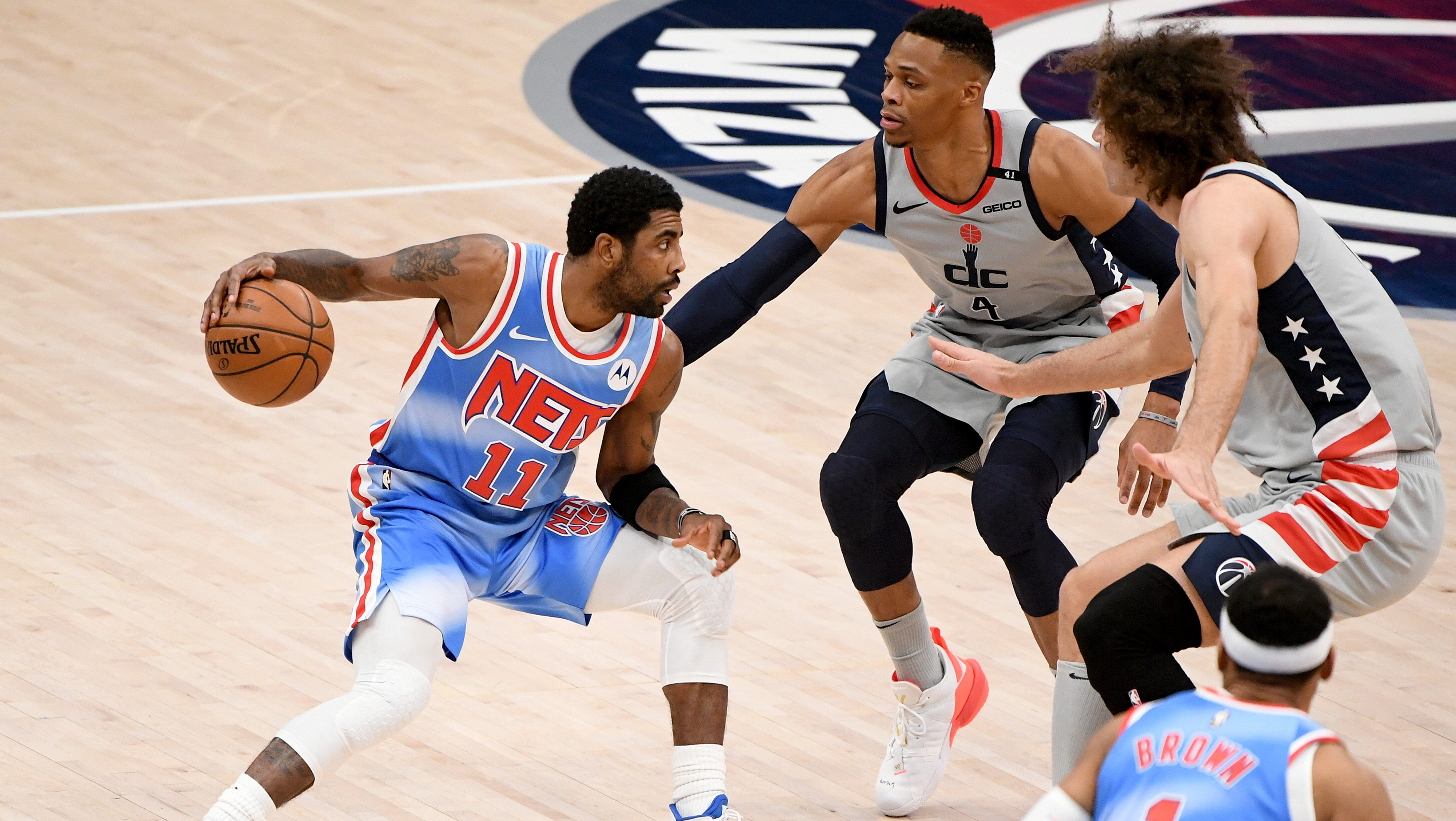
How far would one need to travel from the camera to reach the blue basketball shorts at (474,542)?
4258 mm

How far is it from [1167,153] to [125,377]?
494cm

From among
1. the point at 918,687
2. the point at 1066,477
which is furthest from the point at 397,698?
the point at 1066,477

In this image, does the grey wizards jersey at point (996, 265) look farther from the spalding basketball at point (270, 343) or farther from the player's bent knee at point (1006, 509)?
the spalding basketball at point (270, 343)

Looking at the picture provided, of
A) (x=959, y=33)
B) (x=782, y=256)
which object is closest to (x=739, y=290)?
(x=782, y=256)

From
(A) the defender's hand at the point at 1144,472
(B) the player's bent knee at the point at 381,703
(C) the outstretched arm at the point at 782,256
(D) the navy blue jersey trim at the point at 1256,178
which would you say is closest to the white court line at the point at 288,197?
(C) the outstretched arm at the point at 782,256

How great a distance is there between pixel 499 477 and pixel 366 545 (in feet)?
1.17

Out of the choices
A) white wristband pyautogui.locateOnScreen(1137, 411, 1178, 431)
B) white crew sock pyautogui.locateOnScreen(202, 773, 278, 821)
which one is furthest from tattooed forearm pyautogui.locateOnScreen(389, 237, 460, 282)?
white wristband pyautogui.locateOnScreen(1137, 411, 1178, 431)

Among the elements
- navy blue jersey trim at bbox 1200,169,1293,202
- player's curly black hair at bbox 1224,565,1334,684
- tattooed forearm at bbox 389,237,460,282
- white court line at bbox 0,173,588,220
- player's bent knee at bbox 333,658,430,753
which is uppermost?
navy blue jersey trim at bbox 1200,169,1293,202

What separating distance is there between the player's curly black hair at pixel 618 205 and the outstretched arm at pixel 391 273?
201 mm

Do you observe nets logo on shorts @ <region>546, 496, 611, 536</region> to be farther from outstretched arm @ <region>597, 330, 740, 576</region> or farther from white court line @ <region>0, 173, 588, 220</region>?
white court line @ <region>0, 173, 588, 220</region>

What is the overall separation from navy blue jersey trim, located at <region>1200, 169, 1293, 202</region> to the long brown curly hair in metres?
0.14

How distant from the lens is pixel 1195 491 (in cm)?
→ 329

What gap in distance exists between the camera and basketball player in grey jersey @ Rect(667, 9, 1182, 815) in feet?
15.4

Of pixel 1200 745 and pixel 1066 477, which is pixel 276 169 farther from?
pixel 1200 745
